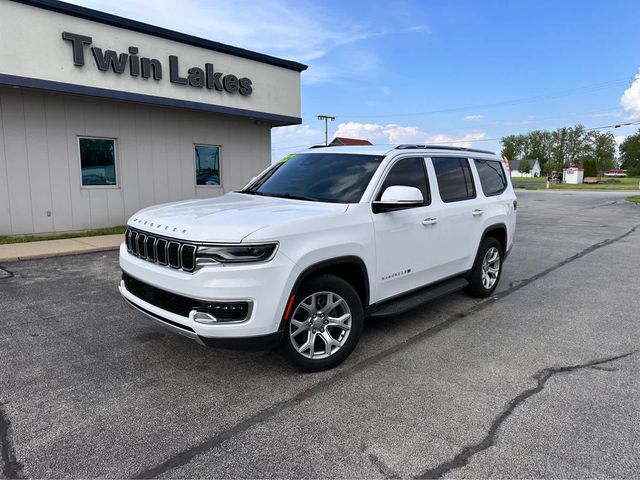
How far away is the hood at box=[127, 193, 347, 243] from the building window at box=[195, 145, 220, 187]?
985cm

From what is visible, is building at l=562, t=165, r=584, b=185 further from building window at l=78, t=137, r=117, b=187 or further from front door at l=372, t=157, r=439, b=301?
front door at l=372, t=157, r=439, b=301

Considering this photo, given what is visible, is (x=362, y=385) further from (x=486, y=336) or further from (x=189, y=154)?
(x=189, y=154)

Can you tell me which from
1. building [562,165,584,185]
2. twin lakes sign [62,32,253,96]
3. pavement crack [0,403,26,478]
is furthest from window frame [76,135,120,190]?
building [562,165,584,185]

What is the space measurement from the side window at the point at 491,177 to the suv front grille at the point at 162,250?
3999 mm

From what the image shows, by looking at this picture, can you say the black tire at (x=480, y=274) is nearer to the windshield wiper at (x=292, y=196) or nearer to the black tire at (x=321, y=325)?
the black tire at (x=321, y=325)

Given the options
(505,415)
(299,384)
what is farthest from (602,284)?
(299,384)

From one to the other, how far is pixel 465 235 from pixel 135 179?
9.76m

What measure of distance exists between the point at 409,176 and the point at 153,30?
31.5ft

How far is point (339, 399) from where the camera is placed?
11.2ft

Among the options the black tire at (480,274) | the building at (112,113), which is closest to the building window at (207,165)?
the building at (112,113)

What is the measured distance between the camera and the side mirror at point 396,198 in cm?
399

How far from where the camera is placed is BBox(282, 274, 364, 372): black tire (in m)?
3.60

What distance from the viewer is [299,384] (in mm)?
3637

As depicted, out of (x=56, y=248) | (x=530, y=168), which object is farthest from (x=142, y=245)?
(x=530, y=168)
